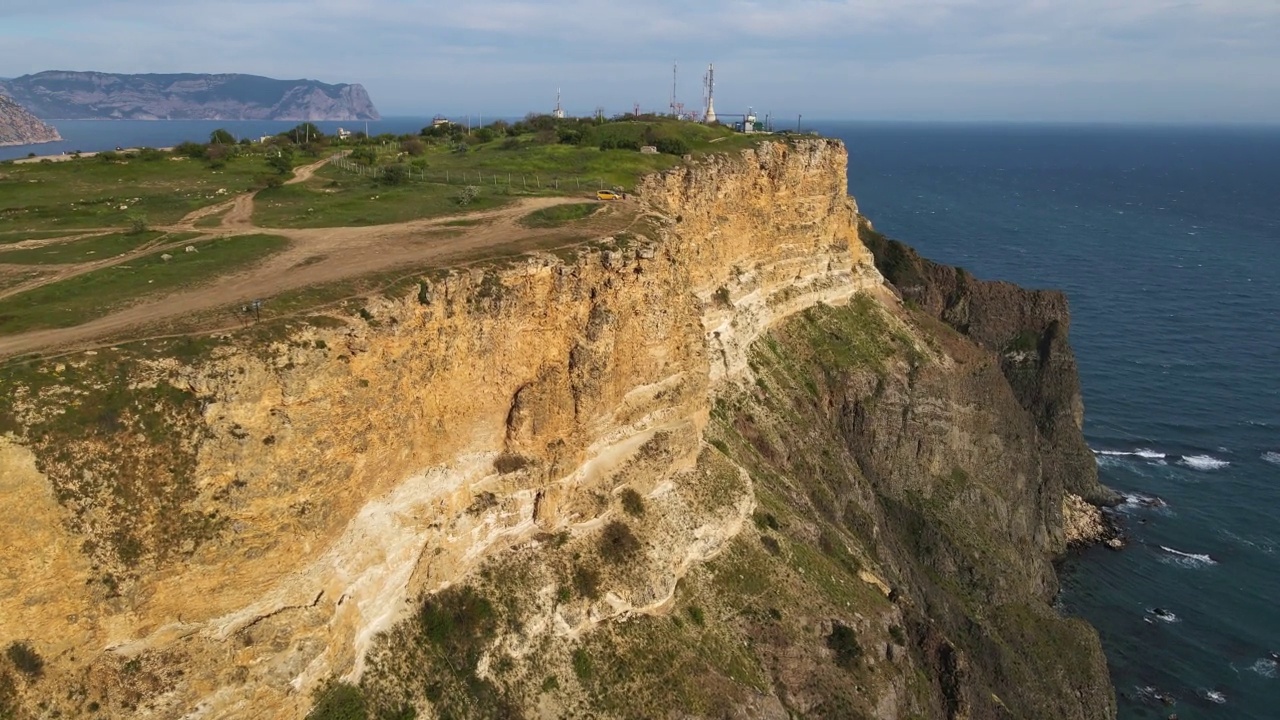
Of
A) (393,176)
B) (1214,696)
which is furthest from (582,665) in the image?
(1214,696)

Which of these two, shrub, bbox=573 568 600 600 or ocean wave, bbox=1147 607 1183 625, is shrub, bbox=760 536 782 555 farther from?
ocean wave, bbox=1147 607 1183 625

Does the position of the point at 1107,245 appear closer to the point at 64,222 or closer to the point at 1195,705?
the point at 1195,705

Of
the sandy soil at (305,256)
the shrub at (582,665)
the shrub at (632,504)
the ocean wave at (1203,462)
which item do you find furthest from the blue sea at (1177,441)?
the sandy soil at (305,256)

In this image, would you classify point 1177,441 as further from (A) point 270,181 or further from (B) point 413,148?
(A) point 270,181

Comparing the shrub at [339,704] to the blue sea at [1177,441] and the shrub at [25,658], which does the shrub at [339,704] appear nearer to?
the shrub at [25,658]

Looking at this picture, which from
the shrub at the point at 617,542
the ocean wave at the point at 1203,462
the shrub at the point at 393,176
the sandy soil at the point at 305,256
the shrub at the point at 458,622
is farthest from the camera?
the ocean wave at the point at 1203,462
